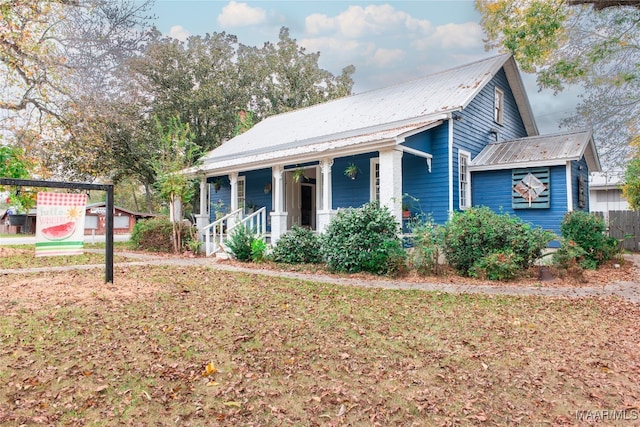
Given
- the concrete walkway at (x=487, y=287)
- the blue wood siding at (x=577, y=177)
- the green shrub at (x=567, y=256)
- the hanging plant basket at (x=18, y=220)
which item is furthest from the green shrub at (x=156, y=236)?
the hanging plant basket at (x=18, y=220)

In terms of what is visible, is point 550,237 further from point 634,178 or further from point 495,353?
point 634,178

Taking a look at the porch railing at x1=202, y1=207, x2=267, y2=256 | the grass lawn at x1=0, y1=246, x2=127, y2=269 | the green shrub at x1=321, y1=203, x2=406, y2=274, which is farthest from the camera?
the porch railing at x1=202, y1=207, x2=267, y2=256

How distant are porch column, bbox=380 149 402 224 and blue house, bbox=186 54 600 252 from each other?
0.03 meters

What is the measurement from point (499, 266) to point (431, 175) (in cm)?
409

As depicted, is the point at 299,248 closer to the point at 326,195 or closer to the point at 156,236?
the point at 326,195

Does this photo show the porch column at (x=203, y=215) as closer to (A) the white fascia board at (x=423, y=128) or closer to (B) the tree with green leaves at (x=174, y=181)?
(B) the tree with green leaves at (x=174, y=181)

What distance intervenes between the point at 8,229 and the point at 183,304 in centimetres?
4365

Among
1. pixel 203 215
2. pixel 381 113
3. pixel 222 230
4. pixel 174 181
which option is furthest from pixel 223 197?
pixel 381 113

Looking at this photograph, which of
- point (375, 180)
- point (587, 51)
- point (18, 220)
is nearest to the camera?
point (375, 180)

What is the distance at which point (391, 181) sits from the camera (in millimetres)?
9328

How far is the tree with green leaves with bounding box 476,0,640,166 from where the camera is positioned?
1043 centimetres

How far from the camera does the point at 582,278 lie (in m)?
7.65

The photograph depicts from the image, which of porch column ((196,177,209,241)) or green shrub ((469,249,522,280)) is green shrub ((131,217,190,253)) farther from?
green shrub ((469,249,522,280))

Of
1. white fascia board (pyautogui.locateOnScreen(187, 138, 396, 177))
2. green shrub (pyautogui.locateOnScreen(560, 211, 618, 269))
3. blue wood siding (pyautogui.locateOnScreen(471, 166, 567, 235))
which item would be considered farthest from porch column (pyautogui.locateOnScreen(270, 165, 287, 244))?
green shrub (pyautogui.locateOnScreen(560, 211, 618, 269))
